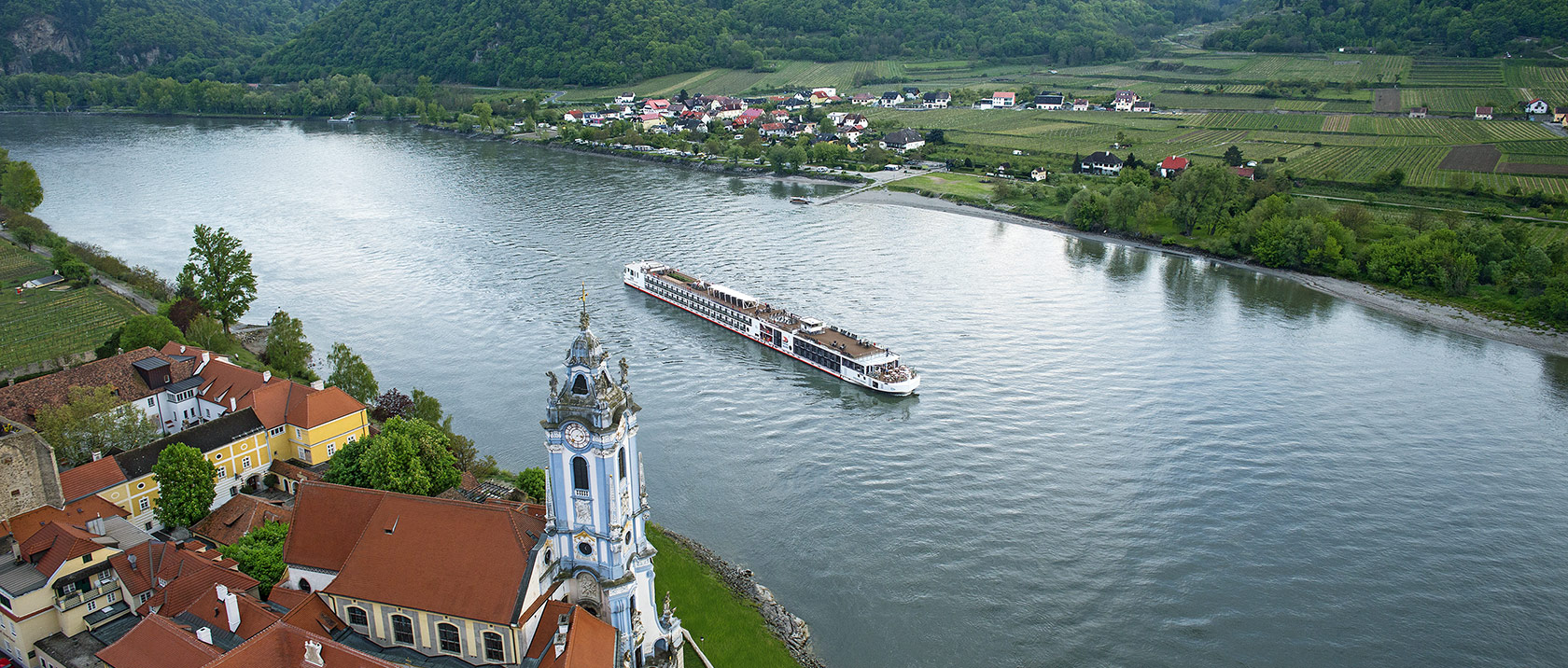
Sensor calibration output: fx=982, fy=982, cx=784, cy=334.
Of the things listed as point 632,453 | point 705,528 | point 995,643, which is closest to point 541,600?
point 632,453

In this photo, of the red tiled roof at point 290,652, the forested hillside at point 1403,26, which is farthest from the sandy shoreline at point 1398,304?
the forested hillside at point 1403,26

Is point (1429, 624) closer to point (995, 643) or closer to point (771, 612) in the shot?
point (995, 643)

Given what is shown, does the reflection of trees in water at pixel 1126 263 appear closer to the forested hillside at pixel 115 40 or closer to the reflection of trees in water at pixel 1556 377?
the reflection of trees in water at pixel 1556 377

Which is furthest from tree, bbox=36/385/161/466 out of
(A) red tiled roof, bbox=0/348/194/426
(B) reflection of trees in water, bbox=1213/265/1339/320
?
(B) reflection of trees in water, bbox=1213/265/1339/320

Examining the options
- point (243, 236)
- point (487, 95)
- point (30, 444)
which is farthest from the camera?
point (487, 95)

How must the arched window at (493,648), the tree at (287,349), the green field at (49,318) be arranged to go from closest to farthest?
the arched window at (493,648), the tree at (287,349), the green field at (49,318)
